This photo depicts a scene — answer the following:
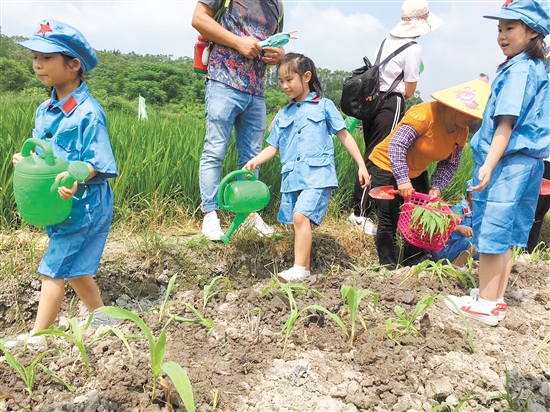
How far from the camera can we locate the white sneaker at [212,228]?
293cm

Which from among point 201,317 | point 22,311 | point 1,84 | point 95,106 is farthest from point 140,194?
point 1,84

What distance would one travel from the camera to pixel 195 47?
2924 mm

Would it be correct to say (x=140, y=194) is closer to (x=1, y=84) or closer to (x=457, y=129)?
(x=457, y=129)

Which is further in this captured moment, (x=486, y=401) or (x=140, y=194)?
(x=140, y=194)

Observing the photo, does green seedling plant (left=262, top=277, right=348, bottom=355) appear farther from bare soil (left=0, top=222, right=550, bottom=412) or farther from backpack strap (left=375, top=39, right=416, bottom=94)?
backpack strap (left=375, top=39, right=416, bottom=94)

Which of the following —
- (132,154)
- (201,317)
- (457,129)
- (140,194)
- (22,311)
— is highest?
(457,129)

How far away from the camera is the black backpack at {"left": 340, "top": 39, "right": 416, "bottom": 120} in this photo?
10.8ft

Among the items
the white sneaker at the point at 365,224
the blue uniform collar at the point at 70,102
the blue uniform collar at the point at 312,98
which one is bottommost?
the white sneaker at the point at 365,224

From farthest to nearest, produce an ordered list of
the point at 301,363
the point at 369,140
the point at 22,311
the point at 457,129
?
the point at 369,140
the point at 457,129
the point at 22,311
the point at 301,363

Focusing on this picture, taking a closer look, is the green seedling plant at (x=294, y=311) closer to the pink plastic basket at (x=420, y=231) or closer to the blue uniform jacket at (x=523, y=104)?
the pink plastic basket at (x=420, y=231)

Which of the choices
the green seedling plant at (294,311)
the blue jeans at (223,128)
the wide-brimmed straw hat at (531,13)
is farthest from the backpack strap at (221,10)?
the green seedling plant at (294,311)

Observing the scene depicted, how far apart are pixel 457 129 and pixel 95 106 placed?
6.64ft

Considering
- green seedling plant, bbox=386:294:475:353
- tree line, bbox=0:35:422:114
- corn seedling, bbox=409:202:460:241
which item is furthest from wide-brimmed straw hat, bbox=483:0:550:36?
tree line, bbox=0:35:422:114

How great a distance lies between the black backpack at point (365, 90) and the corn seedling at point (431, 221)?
1093mm
